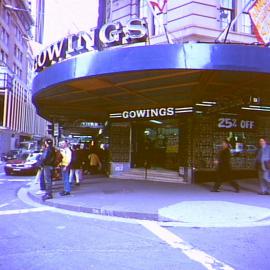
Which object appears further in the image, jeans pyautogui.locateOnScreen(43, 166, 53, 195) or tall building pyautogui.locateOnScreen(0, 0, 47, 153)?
tall building pyautogui.locateOnScreen(0, 0, 47, 153)

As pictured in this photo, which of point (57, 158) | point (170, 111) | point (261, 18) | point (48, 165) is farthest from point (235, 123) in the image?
point (48, 165)

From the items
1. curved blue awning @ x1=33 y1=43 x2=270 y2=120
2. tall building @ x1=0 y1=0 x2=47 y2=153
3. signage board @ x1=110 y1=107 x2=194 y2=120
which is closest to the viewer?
curved blue awning @ x1=33 y1=43 x2=270 y2=120

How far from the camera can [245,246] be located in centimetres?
665

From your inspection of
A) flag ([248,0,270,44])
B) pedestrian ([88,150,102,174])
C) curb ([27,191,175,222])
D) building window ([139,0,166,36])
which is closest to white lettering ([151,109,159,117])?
building window ([139,0,166,36])

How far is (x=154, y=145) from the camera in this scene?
19141 mm

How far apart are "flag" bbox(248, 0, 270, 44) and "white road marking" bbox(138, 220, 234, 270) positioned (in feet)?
26.0

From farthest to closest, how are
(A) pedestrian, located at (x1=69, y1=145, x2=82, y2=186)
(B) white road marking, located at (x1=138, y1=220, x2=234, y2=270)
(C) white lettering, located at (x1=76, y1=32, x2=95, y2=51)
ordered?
(A) pedestrian, located at (x1=69, y1=145, x2=82, y2=186) < (C) white lettering, located at (x1=76, y1=32, x2=95, y2=51) < (B) white road marking, located at (x1=138, y1=220, x2=234, y2=270)

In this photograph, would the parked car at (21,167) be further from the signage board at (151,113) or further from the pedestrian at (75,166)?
the pedestrian at (75,166)

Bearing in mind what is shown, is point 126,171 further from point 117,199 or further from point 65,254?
point 65,254

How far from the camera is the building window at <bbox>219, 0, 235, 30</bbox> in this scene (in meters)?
15.4

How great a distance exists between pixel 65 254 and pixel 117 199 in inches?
215

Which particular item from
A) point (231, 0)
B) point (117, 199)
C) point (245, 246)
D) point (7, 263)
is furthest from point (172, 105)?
point (7, 263)

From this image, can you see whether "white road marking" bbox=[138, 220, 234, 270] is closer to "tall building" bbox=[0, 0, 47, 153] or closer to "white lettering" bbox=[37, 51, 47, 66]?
"white lettering" bbox=[37, 51, 47, 66]

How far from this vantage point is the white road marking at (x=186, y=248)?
5.54 m
